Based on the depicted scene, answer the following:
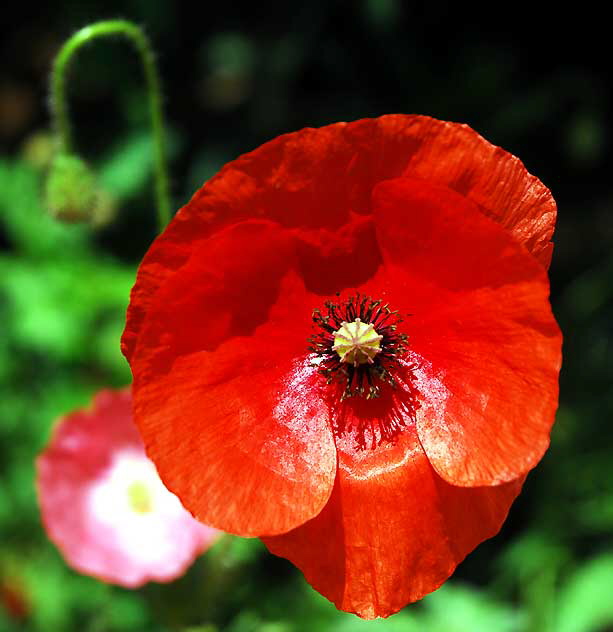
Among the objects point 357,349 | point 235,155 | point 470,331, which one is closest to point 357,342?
point 357,349

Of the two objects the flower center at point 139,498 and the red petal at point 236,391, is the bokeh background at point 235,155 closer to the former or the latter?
the flower center at point 139,498

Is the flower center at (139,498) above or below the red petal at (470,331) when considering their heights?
below

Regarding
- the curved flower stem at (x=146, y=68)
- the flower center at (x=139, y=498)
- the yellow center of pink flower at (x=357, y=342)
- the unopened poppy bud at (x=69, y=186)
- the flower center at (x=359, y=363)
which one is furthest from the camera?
the flower center at (x=139, y=498)

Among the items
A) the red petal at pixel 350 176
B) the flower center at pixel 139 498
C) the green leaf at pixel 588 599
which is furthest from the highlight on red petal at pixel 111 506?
the green leaf at pixel 588 599

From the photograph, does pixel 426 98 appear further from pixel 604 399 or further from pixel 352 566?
pixel 352 566

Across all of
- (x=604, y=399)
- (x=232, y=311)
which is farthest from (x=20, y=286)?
(x=604, y=399)

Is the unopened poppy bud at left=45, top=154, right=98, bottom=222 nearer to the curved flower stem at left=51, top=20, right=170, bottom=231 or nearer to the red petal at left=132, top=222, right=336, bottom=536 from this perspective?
the curved flower stem at left=51, top=20, right=170, bottom=231
